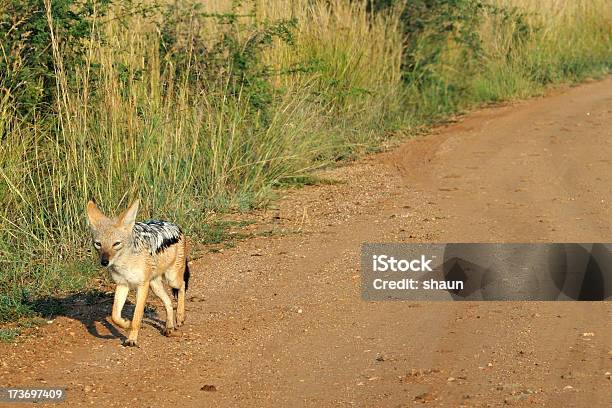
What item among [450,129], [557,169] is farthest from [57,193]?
[450,129]

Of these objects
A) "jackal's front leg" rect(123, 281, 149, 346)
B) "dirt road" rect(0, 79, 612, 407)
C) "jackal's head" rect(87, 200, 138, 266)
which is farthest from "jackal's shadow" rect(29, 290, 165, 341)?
"jackal's head" rect(87, 200, 138, 266)

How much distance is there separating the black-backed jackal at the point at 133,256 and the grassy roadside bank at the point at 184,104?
99cm

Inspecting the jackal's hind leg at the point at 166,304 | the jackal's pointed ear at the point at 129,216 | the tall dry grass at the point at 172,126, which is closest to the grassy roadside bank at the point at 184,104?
the tall dry grass at the point at 172,126

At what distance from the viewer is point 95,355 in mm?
6324

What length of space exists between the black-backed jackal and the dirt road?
202 mm

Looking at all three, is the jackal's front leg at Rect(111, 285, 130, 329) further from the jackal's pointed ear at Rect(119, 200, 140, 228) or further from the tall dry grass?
the tall dry grass

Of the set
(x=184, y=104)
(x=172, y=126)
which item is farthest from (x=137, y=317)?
(x=184, y=104)

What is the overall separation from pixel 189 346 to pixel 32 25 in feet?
11.9

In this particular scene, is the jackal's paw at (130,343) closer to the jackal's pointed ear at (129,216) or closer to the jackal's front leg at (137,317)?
the jackal's front leg at (137,317)

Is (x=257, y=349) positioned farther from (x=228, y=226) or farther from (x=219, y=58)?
(x=219, y=58)

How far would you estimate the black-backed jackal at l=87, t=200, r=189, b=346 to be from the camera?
20.8ft

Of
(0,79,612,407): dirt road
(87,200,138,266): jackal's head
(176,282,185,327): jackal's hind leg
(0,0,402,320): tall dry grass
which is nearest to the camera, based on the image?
(0,79,612,407): dirt road

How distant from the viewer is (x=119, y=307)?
640 cm

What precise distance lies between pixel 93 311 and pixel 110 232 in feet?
3.43
